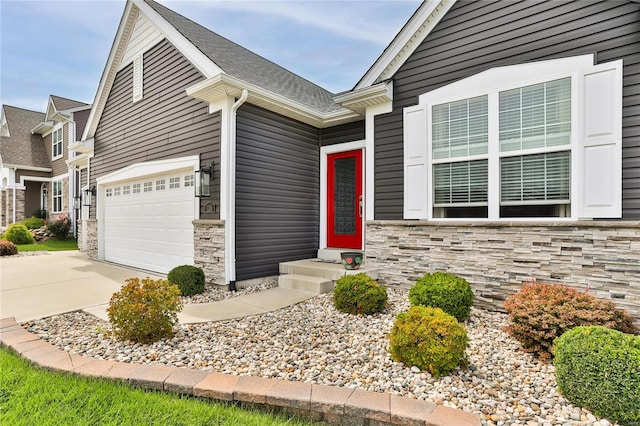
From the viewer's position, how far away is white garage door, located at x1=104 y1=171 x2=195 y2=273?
22.7ft

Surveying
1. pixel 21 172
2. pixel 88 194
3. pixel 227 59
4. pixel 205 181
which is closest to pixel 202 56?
pixel 227 59

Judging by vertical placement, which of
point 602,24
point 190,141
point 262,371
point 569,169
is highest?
point 602,24

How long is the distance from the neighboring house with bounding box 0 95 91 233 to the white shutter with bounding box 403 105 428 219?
16.0 meters

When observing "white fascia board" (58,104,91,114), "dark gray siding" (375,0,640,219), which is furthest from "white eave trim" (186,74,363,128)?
"white fascia board" (58,104,91,114)

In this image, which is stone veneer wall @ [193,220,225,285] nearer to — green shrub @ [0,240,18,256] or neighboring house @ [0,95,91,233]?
green shrub @ [0,240,18,256]

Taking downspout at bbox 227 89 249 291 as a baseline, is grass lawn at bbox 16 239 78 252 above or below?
below

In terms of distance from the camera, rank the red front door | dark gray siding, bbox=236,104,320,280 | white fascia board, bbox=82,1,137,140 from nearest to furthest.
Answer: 1. dark gray siding, bbox=236,104,320,280
2. the red front door
3. white fascia board, bbox=82,1,137,140

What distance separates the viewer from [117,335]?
342cm

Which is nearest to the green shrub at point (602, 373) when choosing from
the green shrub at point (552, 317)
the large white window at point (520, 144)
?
the green shrub at point (552, 317)

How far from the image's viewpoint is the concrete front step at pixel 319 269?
5647 millimetres

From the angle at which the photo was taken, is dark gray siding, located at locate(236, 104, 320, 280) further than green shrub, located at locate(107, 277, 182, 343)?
Yes

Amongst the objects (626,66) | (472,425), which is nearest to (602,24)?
(626,66)

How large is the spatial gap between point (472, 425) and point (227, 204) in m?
4.89

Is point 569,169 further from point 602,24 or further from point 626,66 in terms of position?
point 602,24
